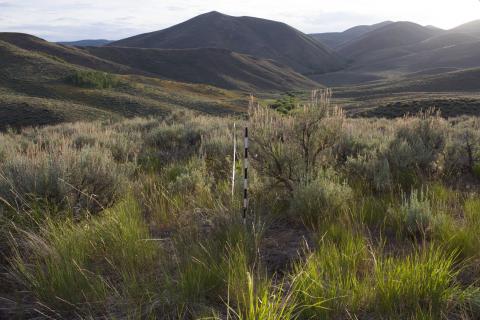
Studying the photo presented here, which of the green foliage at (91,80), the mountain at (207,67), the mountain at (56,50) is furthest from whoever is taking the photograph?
the mountain at (207,67)

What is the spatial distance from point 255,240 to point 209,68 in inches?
4754

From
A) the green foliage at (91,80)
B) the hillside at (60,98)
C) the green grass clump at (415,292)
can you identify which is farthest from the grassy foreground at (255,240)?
the green foliage at (91,80)

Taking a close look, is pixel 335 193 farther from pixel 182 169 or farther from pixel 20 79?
pixel 20 79

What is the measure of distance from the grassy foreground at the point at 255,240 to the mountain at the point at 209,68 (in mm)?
101823

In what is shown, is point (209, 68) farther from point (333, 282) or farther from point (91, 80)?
point (333, 282)

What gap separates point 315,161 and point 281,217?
1.71 m

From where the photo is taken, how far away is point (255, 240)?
3.62 metres

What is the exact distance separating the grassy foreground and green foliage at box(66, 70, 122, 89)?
4694 centimetres

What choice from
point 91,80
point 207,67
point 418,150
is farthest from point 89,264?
point 207,67

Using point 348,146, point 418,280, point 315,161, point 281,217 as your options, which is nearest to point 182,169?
point 315,161

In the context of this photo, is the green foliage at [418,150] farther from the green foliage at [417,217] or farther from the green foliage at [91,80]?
the green foliage at [91,80]

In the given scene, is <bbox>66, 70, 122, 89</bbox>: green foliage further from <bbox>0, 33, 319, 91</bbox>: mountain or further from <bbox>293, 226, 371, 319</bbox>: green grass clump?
<bbox>293, 226, 371, 319</bbox>: green grass clump

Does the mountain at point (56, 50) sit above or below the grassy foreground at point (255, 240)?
above

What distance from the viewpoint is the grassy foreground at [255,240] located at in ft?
9.65
